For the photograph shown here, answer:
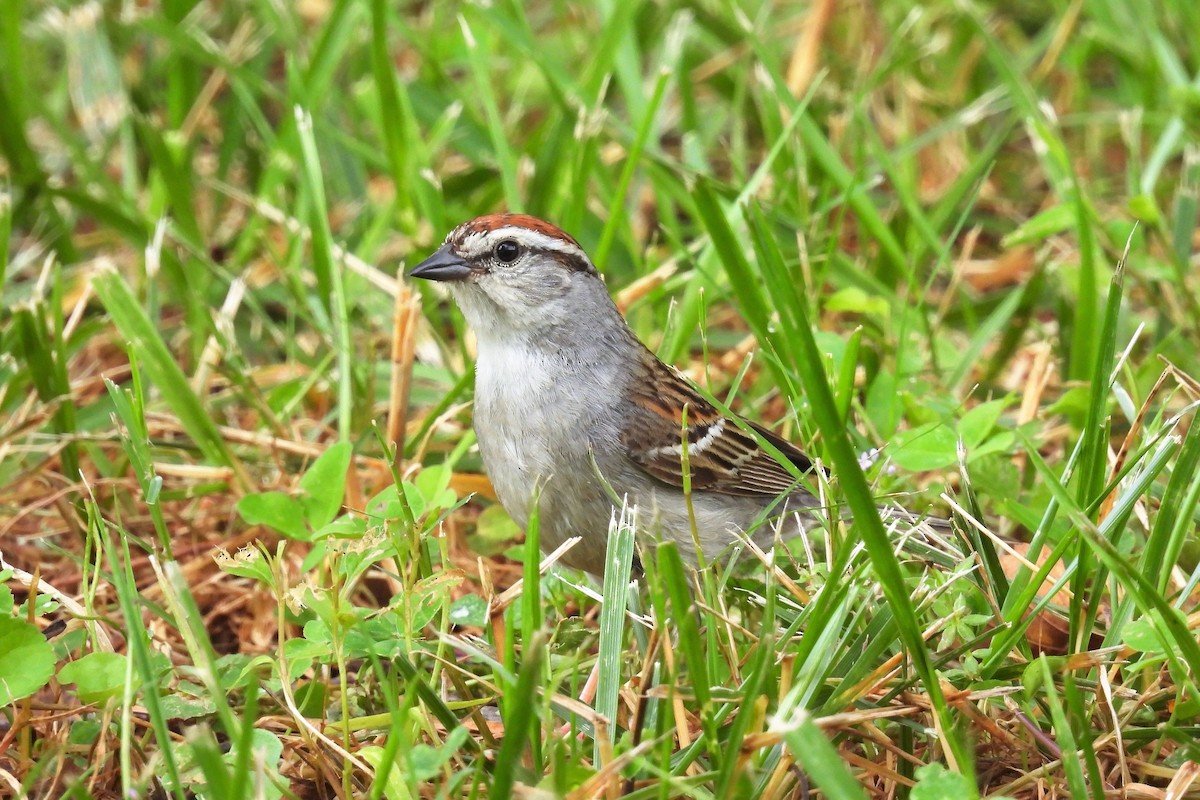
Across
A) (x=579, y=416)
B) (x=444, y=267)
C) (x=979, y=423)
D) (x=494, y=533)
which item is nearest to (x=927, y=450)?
(x=979, y=423)

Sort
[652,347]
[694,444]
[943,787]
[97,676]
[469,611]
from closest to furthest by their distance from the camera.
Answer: [943,787] → [97,676] → [469,611] → [694,444] → [652,347]

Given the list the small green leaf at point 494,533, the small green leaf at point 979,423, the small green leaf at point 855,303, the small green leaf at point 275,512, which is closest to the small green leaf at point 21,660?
the small green leaf at point 275,512

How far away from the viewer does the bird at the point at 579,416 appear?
2854mm

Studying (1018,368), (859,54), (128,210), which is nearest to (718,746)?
(1018,368)

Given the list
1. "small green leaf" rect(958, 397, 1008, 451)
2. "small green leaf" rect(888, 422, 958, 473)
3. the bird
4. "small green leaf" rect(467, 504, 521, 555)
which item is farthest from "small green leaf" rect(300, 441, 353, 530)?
"small green leaf" rect(958, 397, 1008, 451)

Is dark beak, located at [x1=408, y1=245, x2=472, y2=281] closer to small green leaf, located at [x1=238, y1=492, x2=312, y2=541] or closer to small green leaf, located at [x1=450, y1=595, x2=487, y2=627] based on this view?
small green leaf, located at [x1=238, y1=492, x2=312, y2=541]

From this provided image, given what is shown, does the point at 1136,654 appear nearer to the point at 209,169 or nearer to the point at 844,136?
the point at 844,136

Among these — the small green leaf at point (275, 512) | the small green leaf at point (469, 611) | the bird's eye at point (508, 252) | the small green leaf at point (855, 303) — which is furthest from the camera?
the small green leaf at point (855, 303)

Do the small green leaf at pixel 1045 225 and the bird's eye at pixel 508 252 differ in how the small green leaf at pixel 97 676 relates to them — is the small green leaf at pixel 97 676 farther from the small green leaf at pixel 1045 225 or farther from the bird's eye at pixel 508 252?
the small green leaf at pixel 1045 225

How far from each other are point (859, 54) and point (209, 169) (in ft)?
7.83

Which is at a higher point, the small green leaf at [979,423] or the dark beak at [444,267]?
the dark beak at [444,267]

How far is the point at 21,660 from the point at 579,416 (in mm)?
1179

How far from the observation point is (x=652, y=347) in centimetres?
384

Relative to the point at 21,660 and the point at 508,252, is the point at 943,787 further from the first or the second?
the point at 508,252
